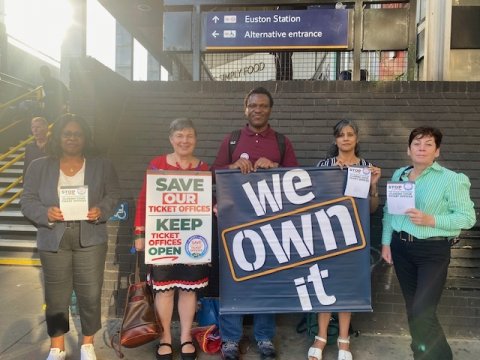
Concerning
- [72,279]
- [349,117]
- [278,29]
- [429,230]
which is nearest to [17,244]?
[72,279]

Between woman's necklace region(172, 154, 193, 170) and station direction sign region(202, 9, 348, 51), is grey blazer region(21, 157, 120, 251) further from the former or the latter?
station direction sign region(202, 9, 348, 51)

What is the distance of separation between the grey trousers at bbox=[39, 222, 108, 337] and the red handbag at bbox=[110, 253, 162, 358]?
232 millimetres

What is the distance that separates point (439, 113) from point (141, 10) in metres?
11.3

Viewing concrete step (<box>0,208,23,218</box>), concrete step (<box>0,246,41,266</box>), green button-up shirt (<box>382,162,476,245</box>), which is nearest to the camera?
green button-up shirt (<box>382,162,476,245</box>)

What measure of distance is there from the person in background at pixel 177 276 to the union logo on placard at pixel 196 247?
0.09 metres

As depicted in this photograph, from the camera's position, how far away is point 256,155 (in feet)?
10.4

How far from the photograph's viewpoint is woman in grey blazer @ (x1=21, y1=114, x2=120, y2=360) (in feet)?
9.00

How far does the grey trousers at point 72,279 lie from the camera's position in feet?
9.12

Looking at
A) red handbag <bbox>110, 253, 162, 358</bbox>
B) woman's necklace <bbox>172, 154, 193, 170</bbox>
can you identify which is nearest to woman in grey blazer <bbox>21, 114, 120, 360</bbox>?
red handbag <bbox>110, 253, 162, 358</bbox>

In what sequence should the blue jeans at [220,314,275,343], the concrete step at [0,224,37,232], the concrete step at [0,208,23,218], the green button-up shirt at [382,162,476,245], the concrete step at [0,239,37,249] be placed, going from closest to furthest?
the green button-up shirt at [382,162,476,245]
the blue jeans at [220,314,275,343]
the concrete step at [0,239,37,249]
the concrete step at [0,224,37,232]
the concrete step at [0,208,23,218]

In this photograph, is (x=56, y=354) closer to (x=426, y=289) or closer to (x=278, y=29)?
(x=426, y=289)

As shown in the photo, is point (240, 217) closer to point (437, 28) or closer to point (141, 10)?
point (437, 28)

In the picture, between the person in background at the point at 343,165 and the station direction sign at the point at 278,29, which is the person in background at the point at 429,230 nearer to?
the person in background at the point at 343,165

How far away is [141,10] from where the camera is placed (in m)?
13.4
